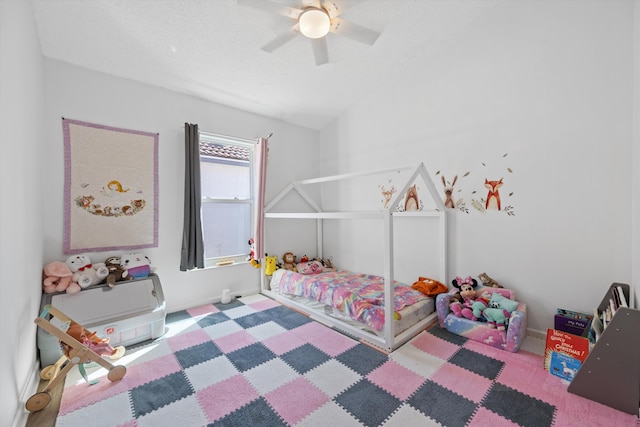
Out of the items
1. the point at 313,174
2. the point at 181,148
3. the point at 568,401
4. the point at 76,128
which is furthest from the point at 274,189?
the point at 568,401

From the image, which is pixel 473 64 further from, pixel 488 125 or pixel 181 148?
pixel 181 148

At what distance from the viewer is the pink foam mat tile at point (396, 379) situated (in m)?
1.63

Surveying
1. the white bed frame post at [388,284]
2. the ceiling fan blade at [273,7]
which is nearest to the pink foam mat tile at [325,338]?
the white bed frame post at [388,284]

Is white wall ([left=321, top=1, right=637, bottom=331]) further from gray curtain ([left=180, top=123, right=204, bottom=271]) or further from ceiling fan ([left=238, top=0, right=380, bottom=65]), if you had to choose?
gray curtain ([left=180, top=123, right=204, bottom=271])

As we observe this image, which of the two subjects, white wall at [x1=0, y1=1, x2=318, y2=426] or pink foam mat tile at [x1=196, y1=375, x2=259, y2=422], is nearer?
white wall at [x1=0, y1=1, x2=318, y2=426]

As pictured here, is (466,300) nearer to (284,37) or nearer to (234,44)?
(284,37)

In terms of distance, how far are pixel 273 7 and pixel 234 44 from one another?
84 centimetres

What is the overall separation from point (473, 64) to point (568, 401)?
112 inches

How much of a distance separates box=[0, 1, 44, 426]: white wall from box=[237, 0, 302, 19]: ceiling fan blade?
3.87ft

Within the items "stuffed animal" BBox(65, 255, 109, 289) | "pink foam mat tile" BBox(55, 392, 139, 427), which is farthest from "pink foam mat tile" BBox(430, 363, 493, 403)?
"stuffed animal" BBox(65, 255, 109, 289)

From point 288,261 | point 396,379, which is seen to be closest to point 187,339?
point 288,261

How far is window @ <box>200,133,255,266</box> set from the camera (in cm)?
318

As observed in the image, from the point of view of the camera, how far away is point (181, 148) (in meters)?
2.91

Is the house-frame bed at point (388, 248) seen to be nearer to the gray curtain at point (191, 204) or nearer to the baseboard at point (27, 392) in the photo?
the gray curtain at point (191, 204)
